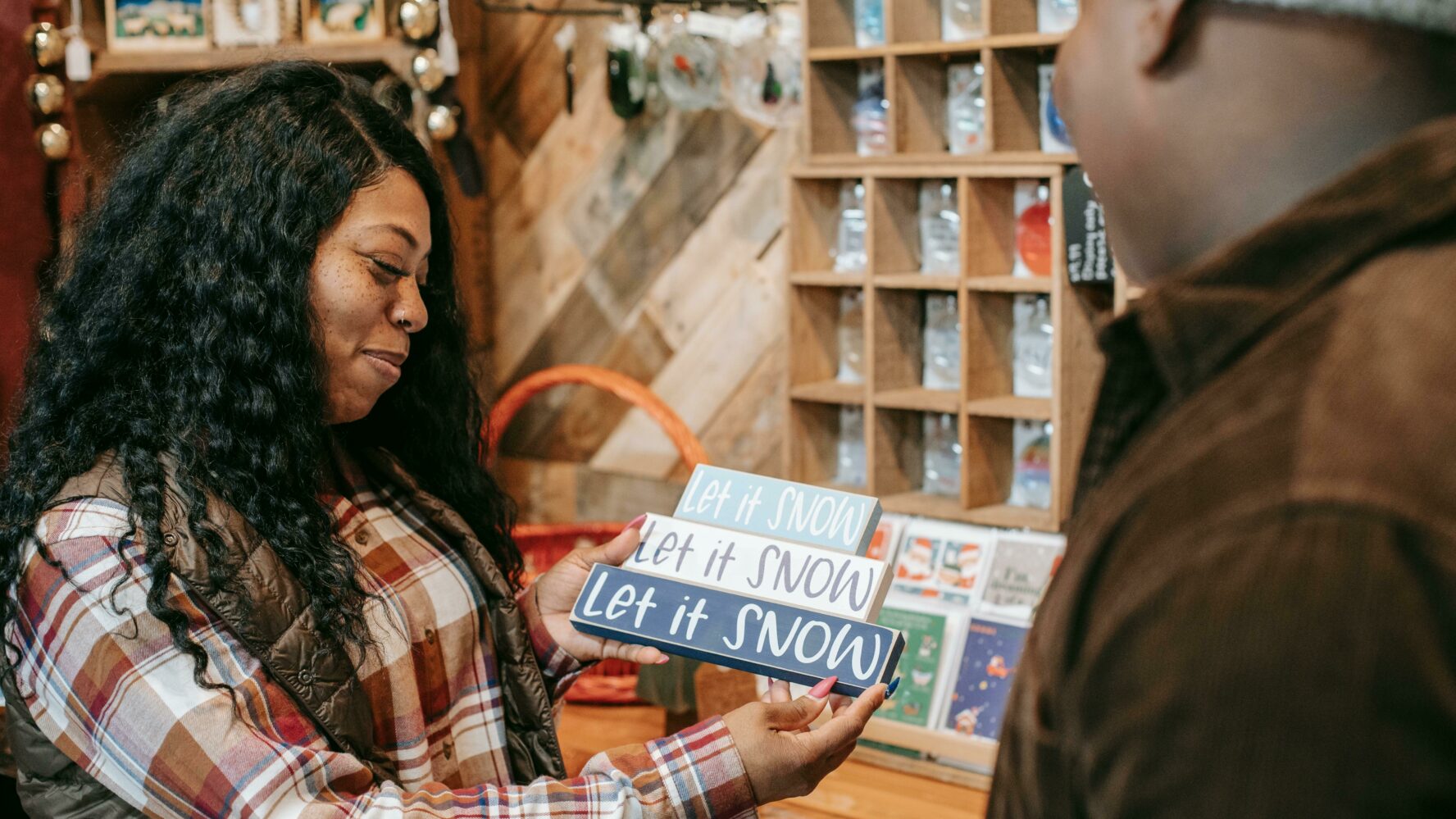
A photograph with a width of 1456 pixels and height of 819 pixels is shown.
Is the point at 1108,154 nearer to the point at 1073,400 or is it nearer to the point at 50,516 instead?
the point at 50,516

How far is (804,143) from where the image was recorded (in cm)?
242

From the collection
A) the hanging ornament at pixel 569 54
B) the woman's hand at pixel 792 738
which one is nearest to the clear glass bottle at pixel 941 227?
the hanging ornament at pixel 569 54

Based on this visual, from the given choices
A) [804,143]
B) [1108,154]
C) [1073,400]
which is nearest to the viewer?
[1108,154]

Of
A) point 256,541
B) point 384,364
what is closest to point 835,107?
point 384,364

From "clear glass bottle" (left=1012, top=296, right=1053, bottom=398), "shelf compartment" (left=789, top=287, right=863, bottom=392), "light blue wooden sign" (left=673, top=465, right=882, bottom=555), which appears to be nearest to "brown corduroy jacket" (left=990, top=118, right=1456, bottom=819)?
"light blue wooden sign" (left=673, top=465, right=882, bottom=555)

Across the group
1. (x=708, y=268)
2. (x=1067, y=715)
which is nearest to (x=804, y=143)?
(x=708, y=268)

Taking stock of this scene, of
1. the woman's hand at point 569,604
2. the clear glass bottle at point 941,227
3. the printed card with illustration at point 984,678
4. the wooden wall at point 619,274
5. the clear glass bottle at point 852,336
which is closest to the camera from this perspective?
the woman's hand at point 569,604

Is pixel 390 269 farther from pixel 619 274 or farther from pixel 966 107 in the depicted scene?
pixel 619 274

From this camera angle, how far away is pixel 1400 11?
1.87 ft

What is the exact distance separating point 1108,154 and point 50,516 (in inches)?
39.9

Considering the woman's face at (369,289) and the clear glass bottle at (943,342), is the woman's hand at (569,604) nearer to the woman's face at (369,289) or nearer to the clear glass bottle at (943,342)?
the woman's face at (369,289)

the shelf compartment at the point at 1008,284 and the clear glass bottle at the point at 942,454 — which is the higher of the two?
the shelf compartment at the point at 1008,284

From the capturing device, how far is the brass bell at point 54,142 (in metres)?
2.51

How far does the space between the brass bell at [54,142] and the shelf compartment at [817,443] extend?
1.54m
